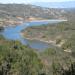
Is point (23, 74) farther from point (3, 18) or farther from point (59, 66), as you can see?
point (3, 18)

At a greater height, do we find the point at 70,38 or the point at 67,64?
the point at 67,64

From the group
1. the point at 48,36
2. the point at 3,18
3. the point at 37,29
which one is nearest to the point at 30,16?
the point at 3,18

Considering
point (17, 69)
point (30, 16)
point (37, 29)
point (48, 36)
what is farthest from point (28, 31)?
point (17, 69)

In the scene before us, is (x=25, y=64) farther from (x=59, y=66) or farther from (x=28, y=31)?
(x=28, y=31)

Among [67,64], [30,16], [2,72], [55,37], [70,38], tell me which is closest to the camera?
[2,72]

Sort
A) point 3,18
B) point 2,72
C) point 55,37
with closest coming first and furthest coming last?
1. point 2,72
2. point 55,37
3. point 3,18

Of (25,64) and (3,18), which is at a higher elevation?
(25,64)

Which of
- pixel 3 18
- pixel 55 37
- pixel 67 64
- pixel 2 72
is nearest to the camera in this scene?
pixel 2 72

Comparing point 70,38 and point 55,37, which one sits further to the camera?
point 55,37

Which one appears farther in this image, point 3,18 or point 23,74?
point 3,18
